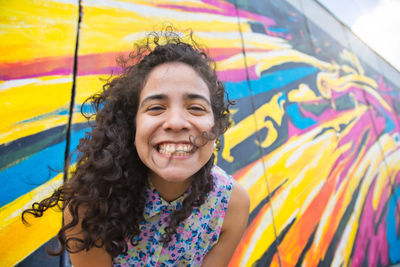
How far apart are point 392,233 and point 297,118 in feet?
6.84

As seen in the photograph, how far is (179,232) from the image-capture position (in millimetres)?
924

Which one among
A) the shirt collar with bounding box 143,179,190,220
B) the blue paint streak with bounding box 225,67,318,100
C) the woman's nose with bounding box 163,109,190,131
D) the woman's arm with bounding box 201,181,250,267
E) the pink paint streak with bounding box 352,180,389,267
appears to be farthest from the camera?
the pink paint streak with bounding box 352,180,389,267

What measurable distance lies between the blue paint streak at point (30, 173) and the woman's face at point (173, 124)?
646 millimetres

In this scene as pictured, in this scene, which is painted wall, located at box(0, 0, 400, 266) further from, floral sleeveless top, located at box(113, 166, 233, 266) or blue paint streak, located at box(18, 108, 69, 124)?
floral sleeveless top, located at box(113, 166, 233, 266)

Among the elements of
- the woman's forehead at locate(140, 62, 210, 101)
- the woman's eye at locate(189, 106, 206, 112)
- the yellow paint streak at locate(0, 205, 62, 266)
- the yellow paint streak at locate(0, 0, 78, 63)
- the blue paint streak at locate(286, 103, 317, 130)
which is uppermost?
the yellow paint streak at locate(0, 0, 78, 63)

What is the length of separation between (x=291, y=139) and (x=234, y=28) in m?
1.31

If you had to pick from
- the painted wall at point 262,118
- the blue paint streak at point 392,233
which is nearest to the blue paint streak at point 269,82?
the painted wall at point 262,118

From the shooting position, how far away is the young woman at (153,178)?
2.49 feet

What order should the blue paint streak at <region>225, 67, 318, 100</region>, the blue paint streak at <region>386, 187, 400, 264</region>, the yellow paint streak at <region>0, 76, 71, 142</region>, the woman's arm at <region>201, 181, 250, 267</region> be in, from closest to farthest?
the woman's arm at <region>201, 181, 250, 267</region>, the yellow paint streak at <region>0, 76, 71, 142</region>, the blue paint streak at <region>225, 67, 318, 100</region>, the blue paint streak at <region>386, 187, 400, 264</region>

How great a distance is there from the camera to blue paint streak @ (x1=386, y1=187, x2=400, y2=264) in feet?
9.20

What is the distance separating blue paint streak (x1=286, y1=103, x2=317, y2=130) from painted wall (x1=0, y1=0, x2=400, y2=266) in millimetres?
20

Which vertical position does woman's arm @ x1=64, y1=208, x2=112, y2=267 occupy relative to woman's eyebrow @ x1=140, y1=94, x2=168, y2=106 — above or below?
below

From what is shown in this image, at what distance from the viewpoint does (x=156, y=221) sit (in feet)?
2.94

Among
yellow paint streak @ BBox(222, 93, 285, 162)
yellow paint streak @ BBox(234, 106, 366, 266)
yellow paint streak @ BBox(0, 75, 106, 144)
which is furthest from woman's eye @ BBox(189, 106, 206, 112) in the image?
yellow paint streak @ BBox(234, 106, 366, 266)
